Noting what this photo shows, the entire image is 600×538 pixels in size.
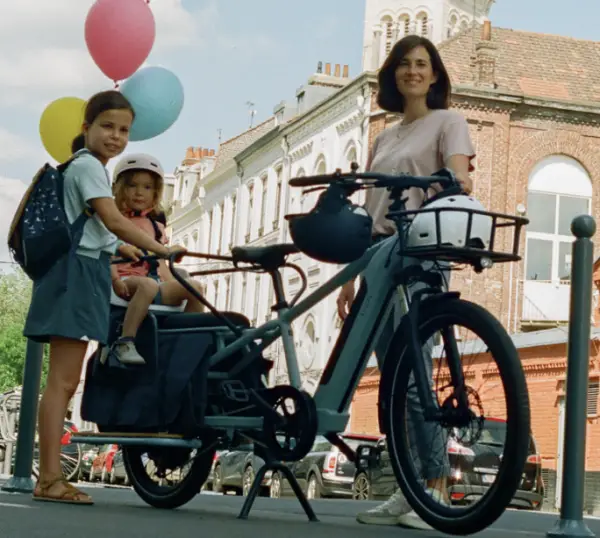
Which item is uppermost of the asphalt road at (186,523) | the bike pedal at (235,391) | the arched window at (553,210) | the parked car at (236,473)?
the arched window at (553,210)

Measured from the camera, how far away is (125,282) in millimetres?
7410

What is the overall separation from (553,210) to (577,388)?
40.6m

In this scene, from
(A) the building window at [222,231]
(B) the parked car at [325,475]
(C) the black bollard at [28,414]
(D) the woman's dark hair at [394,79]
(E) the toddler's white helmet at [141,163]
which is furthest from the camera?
(A) the building window at [222,231]

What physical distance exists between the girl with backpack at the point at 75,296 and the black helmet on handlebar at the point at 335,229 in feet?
3.13

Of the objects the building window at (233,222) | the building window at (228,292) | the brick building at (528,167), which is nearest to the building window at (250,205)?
the building window at (233,222)

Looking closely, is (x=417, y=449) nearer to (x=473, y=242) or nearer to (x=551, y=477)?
(x=473, y=242)

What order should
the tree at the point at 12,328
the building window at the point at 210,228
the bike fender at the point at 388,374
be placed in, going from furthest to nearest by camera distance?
the tree at the point at 12,328
the building window at the point at 210,228
the bike fender at the point at 388,374

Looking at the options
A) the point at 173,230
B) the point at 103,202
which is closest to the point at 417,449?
the point at 103,202

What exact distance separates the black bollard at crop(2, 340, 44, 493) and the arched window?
37.9m

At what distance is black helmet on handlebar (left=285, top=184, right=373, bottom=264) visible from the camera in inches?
241

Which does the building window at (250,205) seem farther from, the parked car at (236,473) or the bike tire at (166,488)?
the bike tire at (166,488)

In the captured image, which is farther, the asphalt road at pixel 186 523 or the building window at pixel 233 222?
the building window at pixel 233 222

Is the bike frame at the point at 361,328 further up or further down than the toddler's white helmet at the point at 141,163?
further down

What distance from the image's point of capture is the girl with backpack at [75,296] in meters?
6.95
